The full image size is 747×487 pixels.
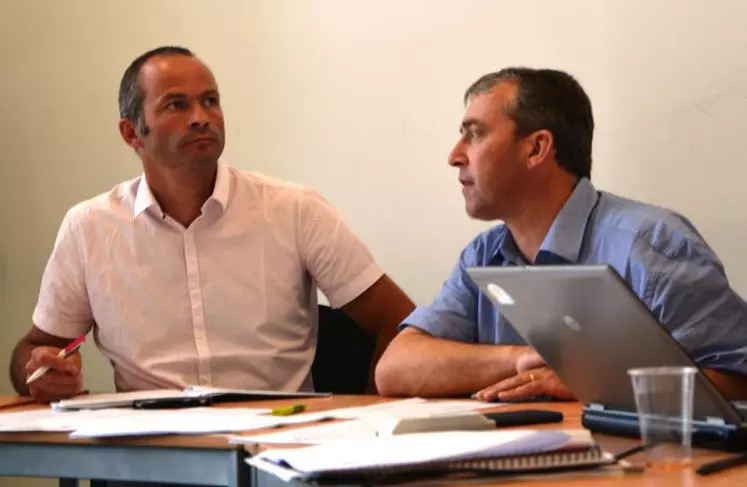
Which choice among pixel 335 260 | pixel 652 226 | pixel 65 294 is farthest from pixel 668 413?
pixel 65 294

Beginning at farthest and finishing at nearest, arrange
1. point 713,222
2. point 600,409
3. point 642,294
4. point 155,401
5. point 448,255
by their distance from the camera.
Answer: point 448,255 → point 713,222 → point 155,401 → point 642,294 → point 600,409

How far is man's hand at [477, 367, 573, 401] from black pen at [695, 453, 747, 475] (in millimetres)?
598

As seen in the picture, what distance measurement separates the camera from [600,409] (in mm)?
1229

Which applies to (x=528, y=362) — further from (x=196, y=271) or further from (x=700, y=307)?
(x=196, y=271)

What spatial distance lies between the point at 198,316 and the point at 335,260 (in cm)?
34

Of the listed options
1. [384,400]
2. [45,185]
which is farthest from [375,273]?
[45,185]

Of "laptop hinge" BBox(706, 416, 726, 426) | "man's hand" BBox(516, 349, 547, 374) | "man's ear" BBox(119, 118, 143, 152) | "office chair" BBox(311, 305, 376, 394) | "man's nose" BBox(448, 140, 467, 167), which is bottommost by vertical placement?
"office chair" BBox(311, 305, 376, 394)

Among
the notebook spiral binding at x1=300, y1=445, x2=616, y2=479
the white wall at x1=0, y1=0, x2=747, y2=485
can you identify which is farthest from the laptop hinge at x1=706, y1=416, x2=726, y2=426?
the white wall at x1=0, y1=0, x2=747, y2=485

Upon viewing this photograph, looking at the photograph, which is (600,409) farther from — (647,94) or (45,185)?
(45,185)

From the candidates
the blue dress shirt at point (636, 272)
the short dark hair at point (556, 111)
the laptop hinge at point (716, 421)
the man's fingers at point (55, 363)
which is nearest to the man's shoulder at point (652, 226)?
the blue dress shirt at point (636, 272)

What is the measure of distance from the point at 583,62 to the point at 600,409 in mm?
1286

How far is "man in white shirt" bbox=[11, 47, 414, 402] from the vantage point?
88.7 inches

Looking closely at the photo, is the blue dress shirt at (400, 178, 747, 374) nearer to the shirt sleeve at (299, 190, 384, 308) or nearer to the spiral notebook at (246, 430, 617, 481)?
the shirt sleeve at (299, 190, 384, 308)

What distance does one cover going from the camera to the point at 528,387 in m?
1.59
